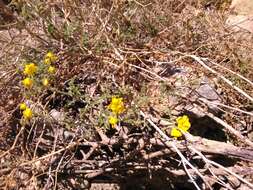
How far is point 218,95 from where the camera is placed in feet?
10.0

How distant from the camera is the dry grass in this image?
262cm

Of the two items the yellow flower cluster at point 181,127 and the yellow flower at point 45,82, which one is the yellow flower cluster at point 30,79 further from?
the yellow flower cluster at point 181,127

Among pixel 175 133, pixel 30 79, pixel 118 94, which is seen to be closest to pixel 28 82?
pixel 30 79

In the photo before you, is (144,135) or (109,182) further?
(109,182)

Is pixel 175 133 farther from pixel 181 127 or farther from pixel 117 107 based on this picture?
pixel 117 107

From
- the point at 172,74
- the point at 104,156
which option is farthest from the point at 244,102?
the point at 104,156

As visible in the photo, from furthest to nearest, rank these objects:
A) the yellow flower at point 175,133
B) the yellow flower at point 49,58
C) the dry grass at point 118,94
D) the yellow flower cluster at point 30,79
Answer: the yellow flower at point 49,58
the dry grass at point 118,94
the yellow flower cluster at point 30,79
the yellow flower at point 175,133

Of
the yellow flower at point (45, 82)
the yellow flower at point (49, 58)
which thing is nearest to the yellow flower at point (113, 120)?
the yellow flower at point (45, 82)

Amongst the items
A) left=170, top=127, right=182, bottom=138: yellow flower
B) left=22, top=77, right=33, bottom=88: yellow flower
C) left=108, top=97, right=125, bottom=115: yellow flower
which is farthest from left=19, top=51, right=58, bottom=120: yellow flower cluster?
left=170, top=127, right=182, bottom=138: yellow flower

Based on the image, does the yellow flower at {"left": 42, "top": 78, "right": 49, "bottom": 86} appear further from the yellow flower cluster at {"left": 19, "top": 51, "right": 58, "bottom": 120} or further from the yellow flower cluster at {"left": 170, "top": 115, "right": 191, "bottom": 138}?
the yellow flower cluster at {"left": 170, "top": 115, "right": 191, "bottom": 138}

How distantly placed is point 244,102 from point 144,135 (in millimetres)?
999

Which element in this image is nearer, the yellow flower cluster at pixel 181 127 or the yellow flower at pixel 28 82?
the yellow flower cluster at pixel 181 127

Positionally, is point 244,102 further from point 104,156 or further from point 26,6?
point 26,6

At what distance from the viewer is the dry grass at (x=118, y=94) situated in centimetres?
262
